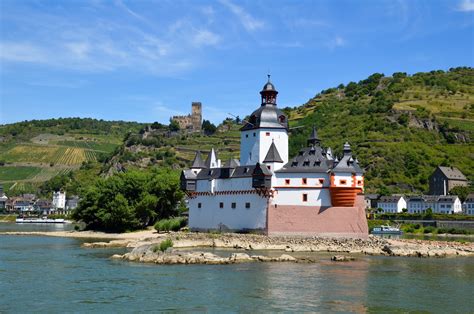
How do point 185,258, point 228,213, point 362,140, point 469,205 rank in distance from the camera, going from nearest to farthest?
1. point 185,258
2. point 228,213
3. point 469,205
4. point 362,140

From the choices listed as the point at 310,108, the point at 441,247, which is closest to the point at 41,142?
the point at 310,108

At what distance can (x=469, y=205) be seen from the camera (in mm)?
91000

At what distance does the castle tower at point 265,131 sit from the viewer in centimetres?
5331

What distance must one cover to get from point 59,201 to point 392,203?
8072cm

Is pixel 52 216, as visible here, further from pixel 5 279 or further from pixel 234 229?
pixel 5 279

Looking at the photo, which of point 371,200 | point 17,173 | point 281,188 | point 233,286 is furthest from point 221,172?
point 17,173

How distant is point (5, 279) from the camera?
95.1ft

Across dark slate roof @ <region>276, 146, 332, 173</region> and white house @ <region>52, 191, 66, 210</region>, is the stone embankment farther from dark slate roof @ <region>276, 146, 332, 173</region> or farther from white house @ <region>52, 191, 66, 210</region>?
white house @ <region>52, 191, 66, 210</region>

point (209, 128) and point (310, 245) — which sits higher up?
point (209, 128)

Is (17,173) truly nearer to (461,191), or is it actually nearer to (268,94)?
(461,191)

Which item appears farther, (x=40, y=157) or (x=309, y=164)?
(x=40, y=157)

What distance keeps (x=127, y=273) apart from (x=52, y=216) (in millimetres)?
96440

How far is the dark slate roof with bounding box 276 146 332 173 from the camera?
1999 inches

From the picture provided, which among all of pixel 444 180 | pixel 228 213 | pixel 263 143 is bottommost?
pixel 228 213
